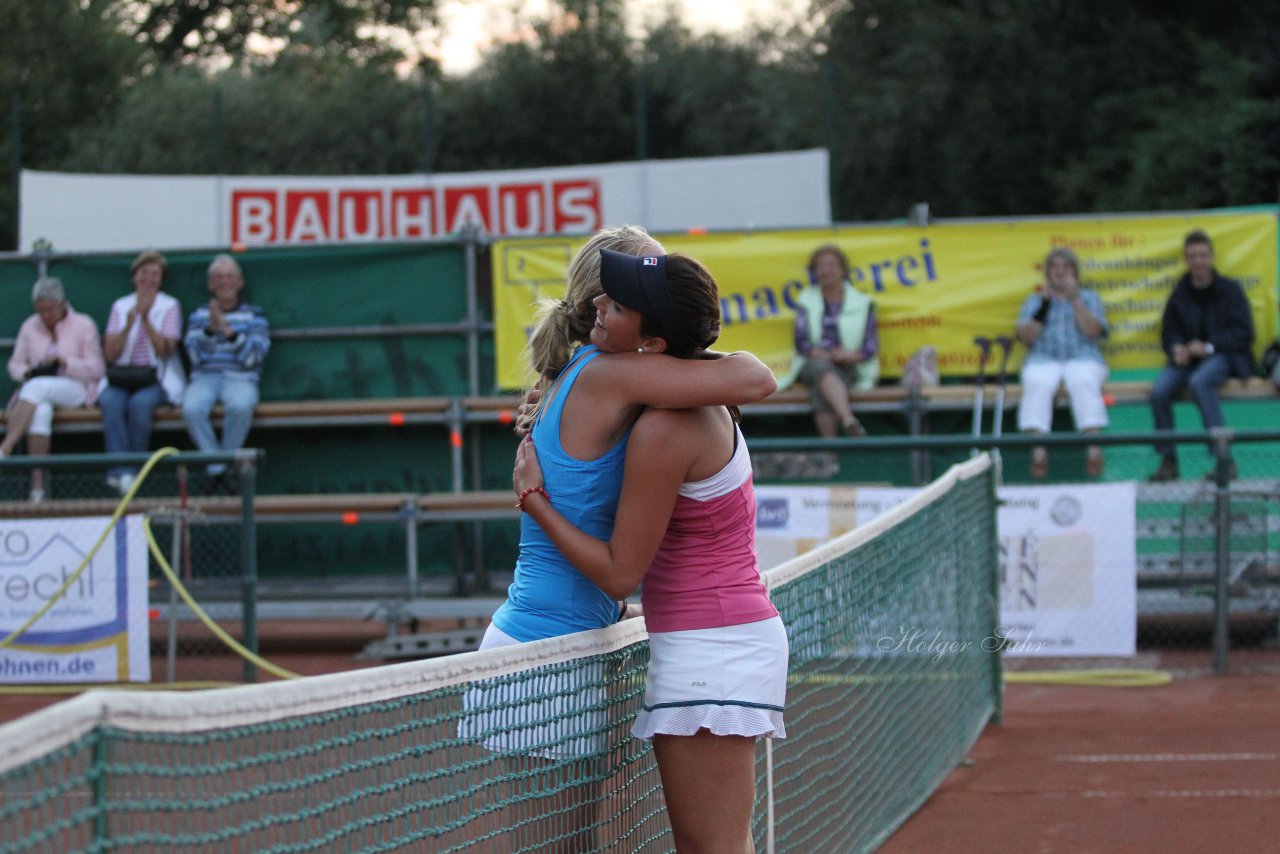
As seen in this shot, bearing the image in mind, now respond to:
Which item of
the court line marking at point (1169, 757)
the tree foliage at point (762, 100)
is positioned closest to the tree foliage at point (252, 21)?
the tree foliage at point (762, 100)

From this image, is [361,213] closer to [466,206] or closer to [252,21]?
[466,206]

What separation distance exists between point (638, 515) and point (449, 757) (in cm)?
61

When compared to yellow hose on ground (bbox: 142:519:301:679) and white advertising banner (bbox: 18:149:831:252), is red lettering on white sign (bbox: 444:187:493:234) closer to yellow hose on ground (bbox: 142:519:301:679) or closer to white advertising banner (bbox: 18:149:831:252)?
white advertising banner (bbox: 18:149:831:252)

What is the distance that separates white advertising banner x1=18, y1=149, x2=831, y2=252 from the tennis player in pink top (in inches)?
397

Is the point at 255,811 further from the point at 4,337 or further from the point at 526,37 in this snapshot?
the point at 526,37

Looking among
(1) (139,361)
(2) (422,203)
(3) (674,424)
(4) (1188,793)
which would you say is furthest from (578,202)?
(3) (674,424)

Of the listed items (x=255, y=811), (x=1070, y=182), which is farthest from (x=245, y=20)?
(x=255, y=811)

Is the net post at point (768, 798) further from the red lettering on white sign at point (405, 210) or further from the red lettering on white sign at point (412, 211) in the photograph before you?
the red lettering on white sign at point (412, 211)

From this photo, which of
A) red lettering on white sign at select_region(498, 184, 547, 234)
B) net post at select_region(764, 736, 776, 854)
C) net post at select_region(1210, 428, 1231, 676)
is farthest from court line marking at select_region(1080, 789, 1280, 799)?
red lettering on white sign at select_region(498, 184, 547, 234)

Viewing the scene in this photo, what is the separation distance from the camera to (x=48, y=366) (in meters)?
11.2

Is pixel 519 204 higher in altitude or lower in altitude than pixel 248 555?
higher

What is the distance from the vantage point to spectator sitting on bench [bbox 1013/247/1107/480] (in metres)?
10.7

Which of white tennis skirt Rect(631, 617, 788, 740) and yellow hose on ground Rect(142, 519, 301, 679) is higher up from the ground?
white tennis skirt Rect(631, 617, 788, 740)

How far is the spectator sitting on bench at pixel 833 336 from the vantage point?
36.0 feet
